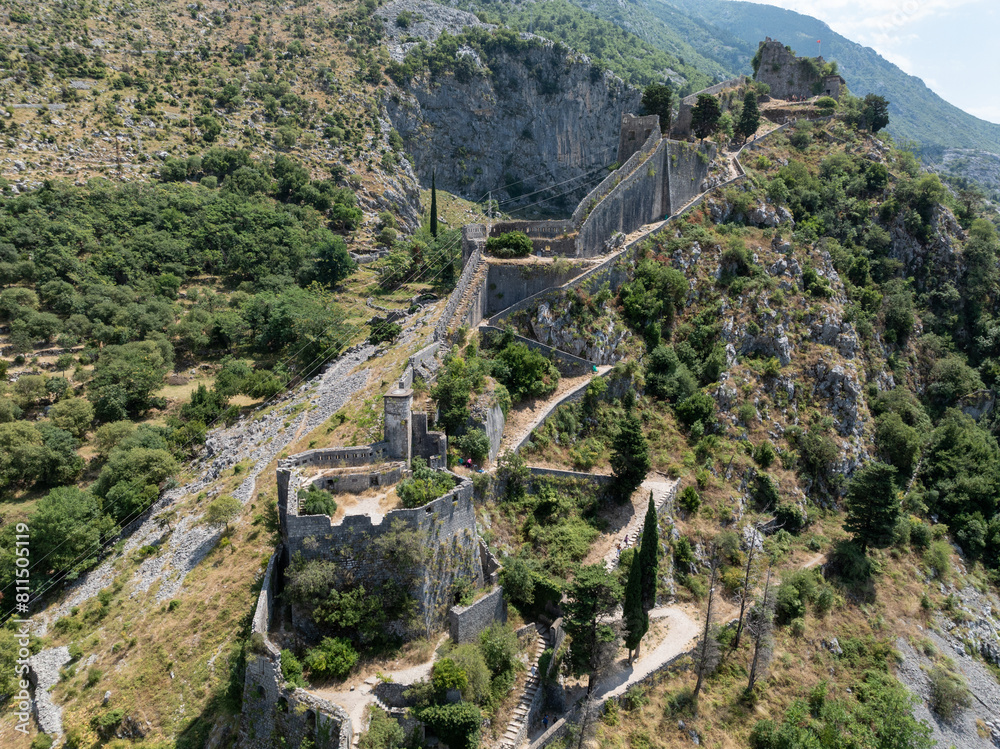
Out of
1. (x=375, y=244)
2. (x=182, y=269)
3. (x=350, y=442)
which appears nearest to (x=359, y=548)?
(x=350, y=442)

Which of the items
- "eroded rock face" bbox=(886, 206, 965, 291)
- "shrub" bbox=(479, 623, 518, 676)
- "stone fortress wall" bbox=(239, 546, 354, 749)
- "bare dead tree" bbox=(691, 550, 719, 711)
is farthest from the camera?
"eroded rock face" bbox=(886, 206, 965, 291)

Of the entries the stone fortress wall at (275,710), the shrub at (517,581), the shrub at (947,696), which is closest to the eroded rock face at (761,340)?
the shrub at (947,696)

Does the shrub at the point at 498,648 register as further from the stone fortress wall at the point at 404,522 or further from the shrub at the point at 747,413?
the shrub at the point at 747,413

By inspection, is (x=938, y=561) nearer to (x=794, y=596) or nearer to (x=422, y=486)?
(x=794, y=596)

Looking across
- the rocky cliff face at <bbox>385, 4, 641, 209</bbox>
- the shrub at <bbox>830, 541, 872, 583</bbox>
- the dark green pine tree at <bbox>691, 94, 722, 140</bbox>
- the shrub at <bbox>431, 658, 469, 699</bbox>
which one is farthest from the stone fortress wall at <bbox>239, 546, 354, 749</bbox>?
the rocky cliff face at <bbox>385, 4, 641, 209</bbox>

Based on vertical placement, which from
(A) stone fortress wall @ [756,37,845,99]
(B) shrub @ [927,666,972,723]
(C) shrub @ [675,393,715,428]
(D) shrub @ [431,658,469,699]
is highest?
(A) stone fortress wall @ [756,37,845,99]

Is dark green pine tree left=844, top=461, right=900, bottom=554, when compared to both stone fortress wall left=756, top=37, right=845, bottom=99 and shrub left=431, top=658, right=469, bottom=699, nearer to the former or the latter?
shrub left=431, top=658, right=469, bottom=699

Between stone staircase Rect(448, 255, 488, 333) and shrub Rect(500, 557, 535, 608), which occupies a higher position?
stone staircase Rect(448, 255, 488, 333)
